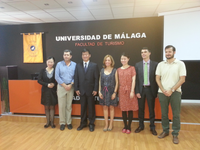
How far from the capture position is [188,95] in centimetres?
421

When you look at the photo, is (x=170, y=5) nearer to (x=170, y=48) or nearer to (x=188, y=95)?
(x=188, y=95)

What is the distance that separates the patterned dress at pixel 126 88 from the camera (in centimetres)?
306

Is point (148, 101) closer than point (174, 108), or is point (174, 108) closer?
point (174, 108)

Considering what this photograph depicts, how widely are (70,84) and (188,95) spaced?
3178mm

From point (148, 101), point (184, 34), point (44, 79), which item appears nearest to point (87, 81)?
point (44, 79)

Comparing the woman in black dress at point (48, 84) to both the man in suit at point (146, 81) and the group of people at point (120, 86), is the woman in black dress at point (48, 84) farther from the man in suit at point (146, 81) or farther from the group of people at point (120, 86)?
the man in suit at point (146, 81)

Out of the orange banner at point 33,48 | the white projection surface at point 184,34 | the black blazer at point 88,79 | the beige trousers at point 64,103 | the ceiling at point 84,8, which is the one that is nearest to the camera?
the black blazer at point 88,79

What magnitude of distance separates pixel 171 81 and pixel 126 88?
0.82 metres

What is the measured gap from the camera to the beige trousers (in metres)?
3.39

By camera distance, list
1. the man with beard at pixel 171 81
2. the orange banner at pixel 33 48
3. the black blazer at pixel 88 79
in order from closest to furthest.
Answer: the man with beard at pixel 171 81
the black blazer at pixel 88 79
the orange banner at pixel 33 48

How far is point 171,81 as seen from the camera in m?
2.76

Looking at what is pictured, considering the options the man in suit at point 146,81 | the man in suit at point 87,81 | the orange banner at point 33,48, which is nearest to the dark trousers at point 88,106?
the man in suit at point 87,81

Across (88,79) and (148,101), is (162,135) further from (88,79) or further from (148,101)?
(88,79)

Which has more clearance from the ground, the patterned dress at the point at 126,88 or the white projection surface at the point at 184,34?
the white projection surface at the point at 184,34
